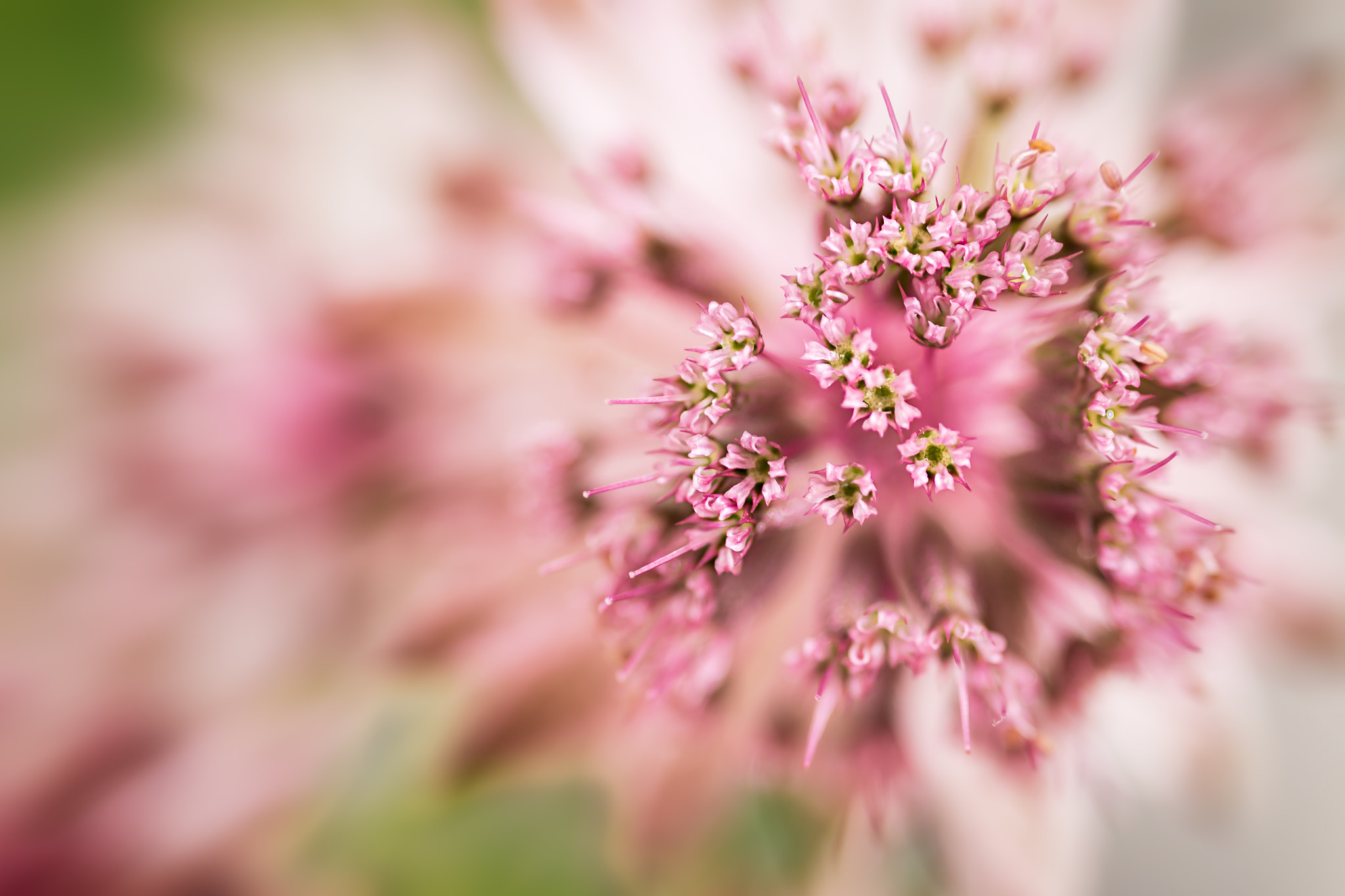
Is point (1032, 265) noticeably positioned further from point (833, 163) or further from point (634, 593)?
point (634, 593)

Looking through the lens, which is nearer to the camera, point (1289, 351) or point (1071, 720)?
point (1071, 720)

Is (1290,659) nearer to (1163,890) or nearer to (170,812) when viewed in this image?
(1163,890)

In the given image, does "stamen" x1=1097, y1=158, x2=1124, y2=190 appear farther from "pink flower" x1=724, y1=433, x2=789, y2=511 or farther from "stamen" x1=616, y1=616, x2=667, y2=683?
"stamen" x1=616, y1=616, x2=667, y2=683

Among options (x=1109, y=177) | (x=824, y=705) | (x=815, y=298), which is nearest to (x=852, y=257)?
(x=815, y=298)

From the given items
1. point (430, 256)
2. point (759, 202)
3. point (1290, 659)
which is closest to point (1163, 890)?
point (1290, 659)

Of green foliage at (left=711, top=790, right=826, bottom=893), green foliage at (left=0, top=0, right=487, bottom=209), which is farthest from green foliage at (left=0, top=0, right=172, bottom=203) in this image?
green foliage at (left=711, top=790, right=826, bottom=893)

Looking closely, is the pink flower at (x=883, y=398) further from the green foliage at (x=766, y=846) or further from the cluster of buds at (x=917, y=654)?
the green foliage at (x=766, y=846)

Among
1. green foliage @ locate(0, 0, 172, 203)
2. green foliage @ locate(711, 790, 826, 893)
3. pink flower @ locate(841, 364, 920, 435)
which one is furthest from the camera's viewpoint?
green foliage @ locate(711, 790, 826, 893)

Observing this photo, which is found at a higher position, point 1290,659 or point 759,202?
point 759,202

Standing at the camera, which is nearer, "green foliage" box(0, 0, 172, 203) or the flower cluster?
the flower cluster
